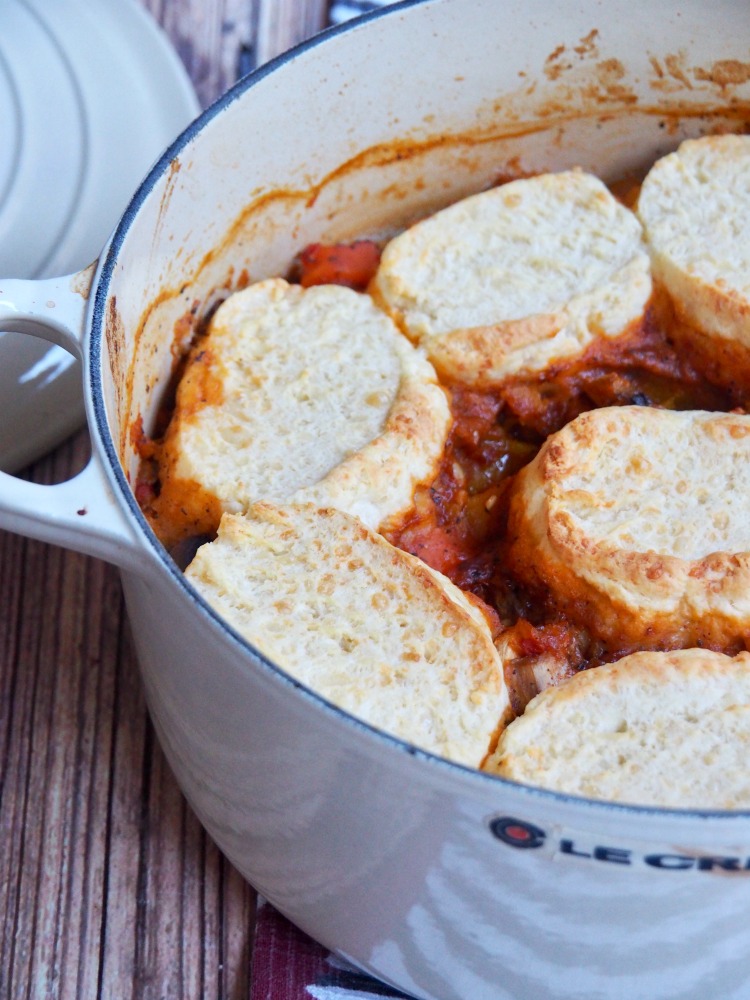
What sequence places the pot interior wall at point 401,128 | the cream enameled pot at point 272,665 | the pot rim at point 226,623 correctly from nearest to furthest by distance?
the pot rim at point 226,623 → the cream enameled pot at point 272,665 → the pot interior wall at point 401,128

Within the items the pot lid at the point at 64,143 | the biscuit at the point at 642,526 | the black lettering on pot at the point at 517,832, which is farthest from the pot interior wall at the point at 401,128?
the black lettering on pot at the point at 517,832

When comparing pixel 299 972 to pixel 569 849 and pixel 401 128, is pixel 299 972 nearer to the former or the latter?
pixel 569 849

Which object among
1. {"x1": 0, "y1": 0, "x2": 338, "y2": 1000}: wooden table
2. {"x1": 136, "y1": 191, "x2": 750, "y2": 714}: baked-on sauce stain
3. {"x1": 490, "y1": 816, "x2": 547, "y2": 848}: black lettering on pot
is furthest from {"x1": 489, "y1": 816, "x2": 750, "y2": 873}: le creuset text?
{"x1": 0, "y1": 0, "x2": 338, "y2": 1000}: wooden table

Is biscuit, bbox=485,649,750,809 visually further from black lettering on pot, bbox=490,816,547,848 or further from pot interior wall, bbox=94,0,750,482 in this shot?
pot interior wall, bbox=94,0,750,482

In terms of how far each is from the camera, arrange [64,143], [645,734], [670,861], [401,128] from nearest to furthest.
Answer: [670,861], [645,734], [401,128], [64,143]

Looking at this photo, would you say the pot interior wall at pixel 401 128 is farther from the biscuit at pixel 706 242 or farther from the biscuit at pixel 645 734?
the biscuit at pixel 645 734

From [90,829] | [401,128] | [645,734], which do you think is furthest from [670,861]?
[401,128]

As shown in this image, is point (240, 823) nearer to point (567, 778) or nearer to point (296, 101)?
point (567, 778)
